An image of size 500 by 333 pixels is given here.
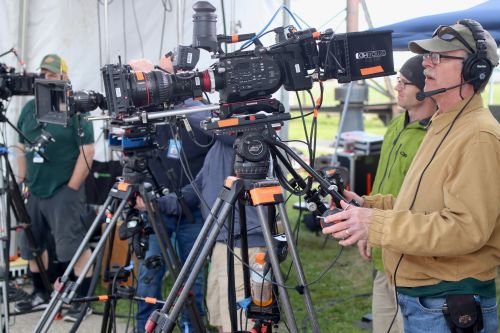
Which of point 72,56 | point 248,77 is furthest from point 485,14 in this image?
point 72,56

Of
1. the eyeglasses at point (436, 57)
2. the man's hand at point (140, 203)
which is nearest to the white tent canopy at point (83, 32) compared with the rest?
the man's hand at point (140, 203)

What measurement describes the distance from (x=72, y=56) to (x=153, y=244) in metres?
2.58

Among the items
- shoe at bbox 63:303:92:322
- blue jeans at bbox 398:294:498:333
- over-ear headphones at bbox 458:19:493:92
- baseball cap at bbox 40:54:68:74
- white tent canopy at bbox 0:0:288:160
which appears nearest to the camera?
over-ear headphones at bbox 458:19:493:92

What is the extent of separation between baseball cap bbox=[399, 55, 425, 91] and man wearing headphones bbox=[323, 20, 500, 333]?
36.1 inches

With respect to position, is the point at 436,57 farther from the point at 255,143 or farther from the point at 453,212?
the point at 255,143

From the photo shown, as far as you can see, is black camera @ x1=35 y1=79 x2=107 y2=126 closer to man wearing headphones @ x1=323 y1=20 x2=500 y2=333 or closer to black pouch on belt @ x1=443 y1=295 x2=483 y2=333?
man wearing headphones @ x1=323 y1=20 x2=500 y2=333

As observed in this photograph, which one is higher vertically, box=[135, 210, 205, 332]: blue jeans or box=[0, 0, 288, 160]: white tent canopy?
box=[0, 0, 288, 160]: white tent canopy

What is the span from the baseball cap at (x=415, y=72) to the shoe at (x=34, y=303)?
3.44 m

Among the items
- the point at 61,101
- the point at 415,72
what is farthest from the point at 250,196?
the point at 61,101

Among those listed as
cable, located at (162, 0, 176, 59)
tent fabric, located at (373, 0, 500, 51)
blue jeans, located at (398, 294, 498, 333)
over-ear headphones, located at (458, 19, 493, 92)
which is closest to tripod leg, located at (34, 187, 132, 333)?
blue jeans, located at (398, 294, 498, 333)

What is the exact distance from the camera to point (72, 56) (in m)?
5.80

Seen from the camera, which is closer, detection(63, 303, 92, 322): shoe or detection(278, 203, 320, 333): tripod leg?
detection(278, 203, 320, 333): tripod leg

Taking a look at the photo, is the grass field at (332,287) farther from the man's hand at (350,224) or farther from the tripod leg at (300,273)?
the man's hand at (350,224)

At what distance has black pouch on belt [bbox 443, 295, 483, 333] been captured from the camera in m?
2.11
